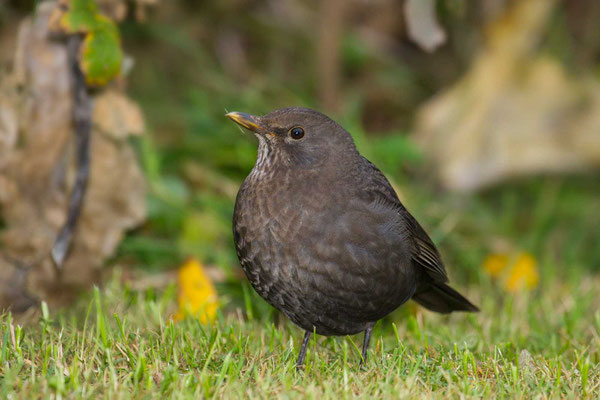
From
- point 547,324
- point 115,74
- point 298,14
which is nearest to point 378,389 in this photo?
point 547,324

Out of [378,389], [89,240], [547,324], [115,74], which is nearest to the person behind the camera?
[378,389]

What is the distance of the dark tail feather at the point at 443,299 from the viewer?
409 cm

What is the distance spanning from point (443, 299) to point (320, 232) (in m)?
1.13

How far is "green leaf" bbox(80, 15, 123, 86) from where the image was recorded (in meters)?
4.14

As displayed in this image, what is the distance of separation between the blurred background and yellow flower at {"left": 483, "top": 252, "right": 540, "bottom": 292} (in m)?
0.02

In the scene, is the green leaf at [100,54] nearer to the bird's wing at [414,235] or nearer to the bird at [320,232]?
the bird at [320,232]

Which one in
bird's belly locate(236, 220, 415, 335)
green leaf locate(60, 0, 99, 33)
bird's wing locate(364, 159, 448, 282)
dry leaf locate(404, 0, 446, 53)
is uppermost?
dry leaf locate(404, 0, 446, 53)

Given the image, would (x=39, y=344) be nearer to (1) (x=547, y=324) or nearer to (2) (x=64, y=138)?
(2) (x=64, y=138)

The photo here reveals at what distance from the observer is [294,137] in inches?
143

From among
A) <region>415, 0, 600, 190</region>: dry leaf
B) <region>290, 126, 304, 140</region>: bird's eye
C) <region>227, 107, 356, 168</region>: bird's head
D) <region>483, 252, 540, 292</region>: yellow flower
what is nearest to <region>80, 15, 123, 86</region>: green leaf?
<region>227, 107, 356, 168</region>: bird's head

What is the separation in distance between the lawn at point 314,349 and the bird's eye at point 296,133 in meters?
0.91

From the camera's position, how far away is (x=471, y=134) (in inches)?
254

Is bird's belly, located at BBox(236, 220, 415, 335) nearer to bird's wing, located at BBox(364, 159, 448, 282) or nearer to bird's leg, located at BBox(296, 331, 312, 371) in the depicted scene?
bird's leg, located at BBox(296, 331, 312, 371)

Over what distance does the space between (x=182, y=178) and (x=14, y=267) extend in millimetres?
1727
